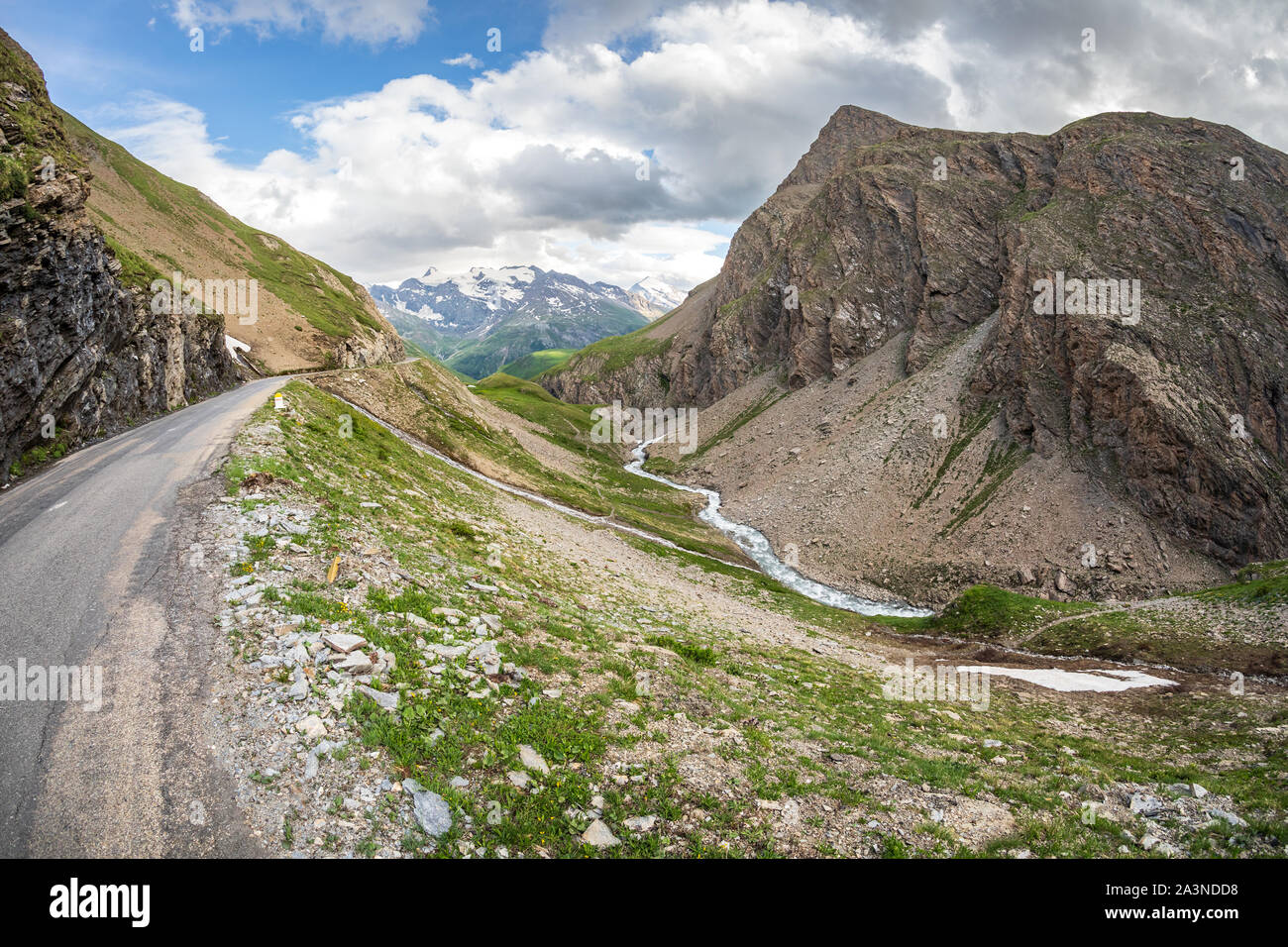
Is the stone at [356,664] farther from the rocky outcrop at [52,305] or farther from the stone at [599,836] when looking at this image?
the rocky outcrop at [52,305]

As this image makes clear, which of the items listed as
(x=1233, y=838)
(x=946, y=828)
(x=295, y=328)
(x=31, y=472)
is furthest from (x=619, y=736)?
(x=295, y=328)

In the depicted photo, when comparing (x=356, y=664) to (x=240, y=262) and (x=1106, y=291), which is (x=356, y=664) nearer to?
(x=1106, y=291)

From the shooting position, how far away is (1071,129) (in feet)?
321

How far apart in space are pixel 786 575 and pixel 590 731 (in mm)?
54327

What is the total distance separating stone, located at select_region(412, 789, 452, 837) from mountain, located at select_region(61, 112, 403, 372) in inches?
3012

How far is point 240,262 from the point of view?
103m

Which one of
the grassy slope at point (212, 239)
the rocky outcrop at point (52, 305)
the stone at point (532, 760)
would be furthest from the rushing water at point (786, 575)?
the grassy slope at point (212, 239)

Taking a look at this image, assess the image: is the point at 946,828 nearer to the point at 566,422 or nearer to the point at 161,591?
the point at 161,591

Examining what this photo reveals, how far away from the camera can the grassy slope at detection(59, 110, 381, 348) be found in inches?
3593

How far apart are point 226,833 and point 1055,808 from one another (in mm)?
16435

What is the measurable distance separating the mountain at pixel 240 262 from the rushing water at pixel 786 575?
6274 centimetres

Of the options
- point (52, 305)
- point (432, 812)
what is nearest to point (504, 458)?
point (52, 305)

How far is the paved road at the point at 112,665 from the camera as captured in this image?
7.64m

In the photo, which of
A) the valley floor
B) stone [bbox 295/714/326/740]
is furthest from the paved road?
stone [bbox 295/714/326/740]
